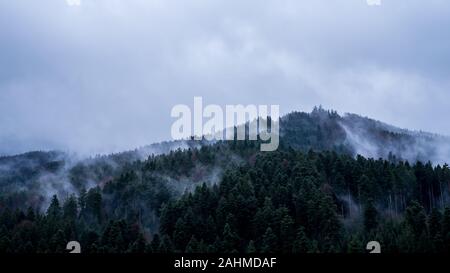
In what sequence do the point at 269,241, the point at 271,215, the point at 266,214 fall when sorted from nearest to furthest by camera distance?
the point at 269,241 < the point at 271,215 < the point at 266,214

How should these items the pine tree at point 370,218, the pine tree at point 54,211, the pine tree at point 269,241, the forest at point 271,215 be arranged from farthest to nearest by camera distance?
the pine tree at point 54,211, the pine tree at point 370,218, the forest at point 271,215, the pine tree at point 269,241

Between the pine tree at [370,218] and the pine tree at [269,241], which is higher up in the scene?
the pine tree at [370,218]

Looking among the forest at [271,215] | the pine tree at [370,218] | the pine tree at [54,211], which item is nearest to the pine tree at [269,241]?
the forest at [271,215]

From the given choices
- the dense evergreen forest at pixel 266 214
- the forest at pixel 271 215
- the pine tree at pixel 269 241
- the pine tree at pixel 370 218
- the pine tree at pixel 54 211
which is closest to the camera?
the pine tree at pixel 269 241

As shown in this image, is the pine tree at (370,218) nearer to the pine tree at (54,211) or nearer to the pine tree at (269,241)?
the pine tree at (269,241)

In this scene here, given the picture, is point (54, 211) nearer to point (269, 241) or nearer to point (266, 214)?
point (266, 214)

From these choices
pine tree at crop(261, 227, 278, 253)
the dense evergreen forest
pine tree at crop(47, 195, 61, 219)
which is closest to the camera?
pine tree at crop(261, 227, 278, 253)

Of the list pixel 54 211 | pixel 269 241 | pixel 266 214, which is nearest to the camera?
pixel 269 241

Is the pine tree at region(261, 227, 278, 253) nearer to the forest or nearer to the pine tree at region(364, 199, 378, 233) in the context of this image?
the forest

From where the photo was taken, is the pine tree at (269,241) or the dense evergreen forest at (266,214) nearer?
the pine tree at (269,241)

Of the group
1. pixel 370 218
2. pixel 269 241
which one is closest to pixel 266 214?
Result: pixel 269 241

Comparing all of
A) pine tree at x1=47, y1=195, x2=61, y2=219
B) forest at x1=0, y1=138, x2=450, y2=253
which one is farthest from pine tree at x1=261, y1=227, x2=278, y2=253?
pine tree at x1=47, y1=195, x2=61, y2=219

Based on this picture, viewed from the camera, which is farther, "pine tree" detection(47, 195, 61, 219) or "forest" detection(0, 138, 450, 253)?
"pine tree" detection(47, 195, 61, 219)
